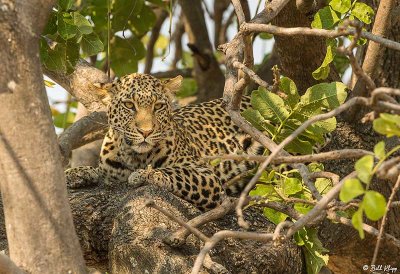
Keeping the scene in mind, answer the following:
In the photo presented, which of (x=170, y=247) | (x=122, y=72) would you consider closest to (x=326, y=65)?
(x=170, y=247)

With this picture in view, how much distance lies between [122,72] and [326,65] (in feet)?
10.7

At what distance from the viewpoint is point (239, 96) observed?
5.28 metres

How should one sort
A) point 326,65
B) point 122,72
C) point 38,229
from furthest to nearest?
point 122,72
point 326,65
point 38,229

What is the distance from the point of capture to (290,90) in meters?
5.58

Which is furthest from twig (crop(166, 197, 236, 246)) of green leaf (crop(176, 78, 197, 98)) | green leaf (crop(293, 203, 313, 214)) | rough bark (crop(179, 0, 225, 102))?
green leaf (crop(176, 78, 197, 98))

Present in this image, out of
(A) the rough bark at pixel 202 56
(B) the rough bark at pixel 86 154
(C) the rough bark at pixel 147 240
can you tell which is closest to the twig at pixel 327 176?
(C) the rough bark at pixel 147 240

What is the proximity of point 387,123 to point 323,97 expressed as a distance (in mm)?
1811

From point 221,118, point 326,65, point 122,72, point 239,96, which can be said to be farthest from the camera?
point 122,72

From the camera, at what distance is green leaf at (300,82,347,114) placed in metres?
5.48

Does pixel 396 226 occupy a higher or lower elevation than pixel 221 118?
lower

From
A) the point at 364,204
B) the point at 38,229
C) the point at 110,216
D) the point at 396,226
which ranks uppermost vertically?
the point at 364,204

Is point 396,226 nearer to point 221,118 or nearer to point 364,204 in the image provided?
point 221,118

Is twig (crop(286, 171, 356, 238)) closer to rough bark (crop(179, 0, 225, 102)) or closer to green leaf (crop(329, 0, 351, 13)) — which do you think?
green leaf (crop(329, 0, 351, 13))

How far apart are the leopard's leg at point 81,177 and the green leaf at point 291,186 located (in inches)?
73.0
